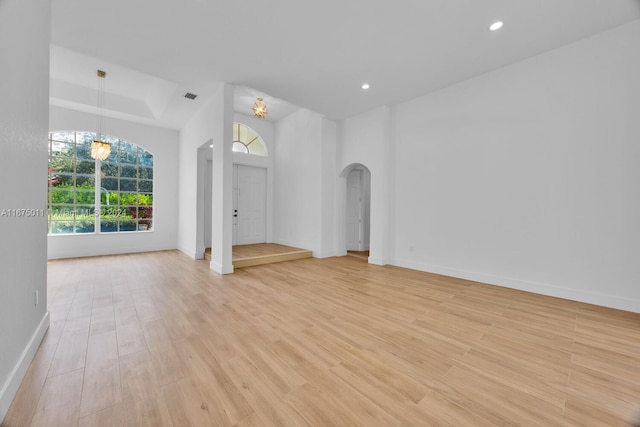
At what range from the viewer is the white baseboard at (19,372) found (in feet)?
4.48

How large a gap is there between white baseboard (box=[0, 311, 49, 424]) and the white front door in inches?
186

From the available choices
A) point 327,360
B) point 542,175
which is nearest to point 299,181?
point 542,175

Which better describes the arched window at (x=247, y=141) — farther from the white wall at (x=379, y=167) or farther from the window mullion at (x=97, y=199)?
the window mullion at (x=97, y=199)

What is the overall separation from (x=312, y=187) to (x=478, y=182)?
3572 millimetres

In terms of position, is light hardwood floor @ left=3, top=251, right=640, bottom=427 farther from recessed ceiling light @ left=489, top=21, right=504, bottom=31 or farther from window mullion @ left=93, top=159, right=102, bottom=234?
recessed ceiling light @ left=489, top=21, right=504, bottom=31

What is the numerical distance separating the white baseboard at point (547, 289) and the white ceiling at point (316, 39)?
10.8ft

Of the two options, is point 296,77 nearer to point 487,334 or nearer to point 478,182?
point 478,182

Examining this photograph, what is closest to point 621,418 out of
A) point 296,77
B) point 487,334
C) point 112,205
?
point 487,334

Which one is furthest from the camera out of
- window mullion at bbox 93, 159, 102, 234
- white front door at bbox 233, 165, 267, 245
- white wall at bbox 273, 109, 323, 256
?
white front door at bbox 233, 165, 267, 245

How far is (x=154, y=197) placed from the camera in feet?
21.7

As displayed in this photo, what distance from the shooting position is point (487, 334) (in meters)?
2.38

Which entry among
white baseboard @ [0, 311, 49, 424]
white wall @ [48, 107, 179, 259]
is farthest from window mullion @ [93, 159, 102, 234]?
white baseboard @ [0, 311, 49, 424]

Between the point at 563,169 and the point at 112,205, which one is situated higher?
the point at 563,169

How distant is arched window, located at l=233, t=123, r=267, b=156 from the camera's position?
6.90 meters
